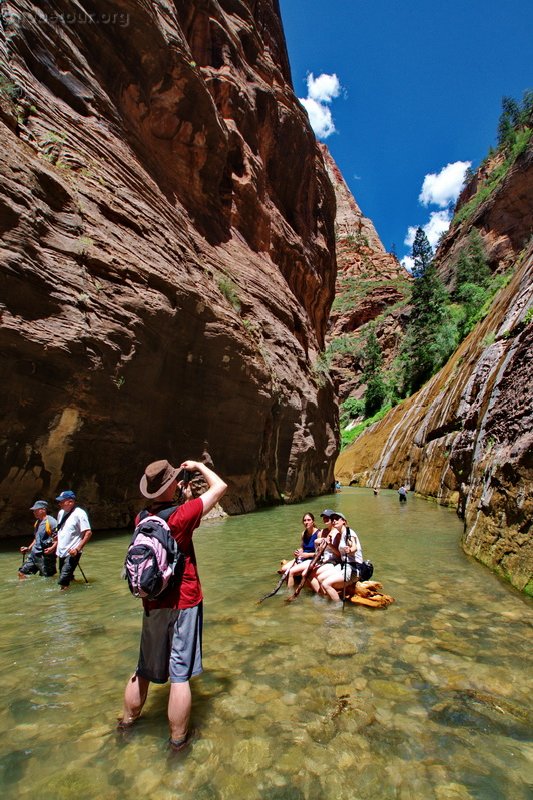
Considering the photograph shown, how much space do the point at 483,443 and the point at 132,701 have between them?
8.07m

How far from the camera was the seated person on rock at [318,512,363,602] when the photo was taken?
5738 mm

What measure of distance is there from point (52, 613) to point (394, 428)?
100 feet

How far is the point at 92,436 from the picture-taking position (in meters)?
10.2

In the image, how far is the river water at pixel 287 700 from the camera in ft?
7.66

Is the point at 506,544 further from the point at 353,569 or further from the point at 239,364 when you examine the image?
the point at 239,364

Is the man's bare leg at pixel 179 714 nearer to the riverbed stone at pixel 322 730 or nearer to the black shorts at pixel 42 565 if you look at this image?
the riverbed stone at pixel 322 730

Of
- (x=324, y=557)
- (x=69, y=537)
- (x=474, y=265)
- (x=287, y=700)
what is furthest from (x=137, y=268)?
(x=474, y=265)

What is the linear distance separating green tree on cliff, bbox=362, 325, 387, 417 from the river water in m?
46.7

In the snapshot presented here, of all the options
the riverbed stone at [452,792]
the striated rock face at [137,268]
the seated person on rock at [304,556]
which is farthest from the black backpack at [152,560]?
the striated rock face at [137,268]

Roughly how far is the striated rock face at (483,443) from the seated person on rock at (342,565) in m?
2.19

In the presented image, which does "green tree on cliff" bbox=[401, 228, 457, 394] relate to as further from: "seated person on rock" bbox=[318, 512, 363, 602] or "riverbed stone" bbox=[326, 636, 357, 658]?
"riverbed stone" bbox=[326, 636, 357, 658]

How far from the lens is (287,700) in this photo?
3137 mm

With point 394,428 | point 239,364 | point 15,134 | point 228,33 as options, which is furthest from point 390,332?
point 15,134

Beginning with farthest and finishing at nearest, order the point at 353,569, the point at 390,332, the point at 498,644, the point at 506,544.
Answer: the point at 390,332, the point at 506,544, the point at 353,569, the point at 498,644
